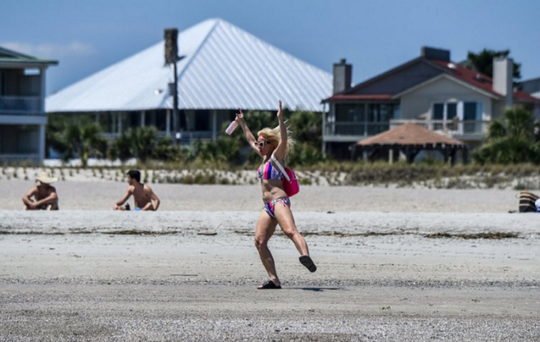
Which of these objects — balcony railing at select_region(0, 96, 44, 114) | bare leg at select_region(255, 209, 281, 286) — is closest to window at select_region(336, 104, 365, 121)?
balcony railing at select_region(0, 96, 44, 114)

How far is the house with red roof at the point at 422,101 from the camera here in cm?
4672

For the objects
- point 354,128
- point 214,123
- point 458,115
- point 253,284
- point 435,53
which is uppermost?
point 435,53

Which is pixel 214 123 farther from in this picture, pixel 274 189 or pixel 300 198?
pixel 274 189

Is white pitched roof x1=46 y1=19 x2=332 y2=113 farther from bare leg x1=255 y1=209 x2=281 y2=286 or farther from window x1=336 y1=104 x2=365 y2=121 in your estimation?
bare leg x1=255 y1=209 x2=281 y2=286

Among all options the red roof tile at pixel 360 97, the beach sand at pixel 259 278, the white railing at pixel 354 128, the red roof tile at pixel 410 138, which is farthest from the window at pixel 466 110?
the beach sand at pixel 259 278

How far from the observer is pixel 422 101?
158 ft

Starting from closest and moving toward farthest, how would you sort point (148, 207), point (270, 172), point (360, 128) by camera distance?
point (270, 172)
point (148, 207)
point (360, 128)

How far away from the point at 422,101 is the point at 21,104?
17.2m

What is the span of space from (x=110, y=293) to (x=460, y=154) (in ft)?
116

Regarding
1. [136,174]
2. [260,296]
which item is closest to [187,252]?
[260,296]

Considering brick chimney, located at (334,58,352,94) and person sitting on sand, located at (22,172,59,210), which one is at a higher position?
brick chimney, located at (334,58,352,94)

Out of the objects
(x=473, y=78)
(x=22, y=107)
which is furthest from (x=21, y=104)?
(x=473, y=78)

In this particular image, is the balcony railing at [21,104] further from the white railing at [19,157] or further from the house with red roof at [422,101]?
the house with red roof at [422,101]

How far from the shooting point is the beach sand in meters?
8.37
